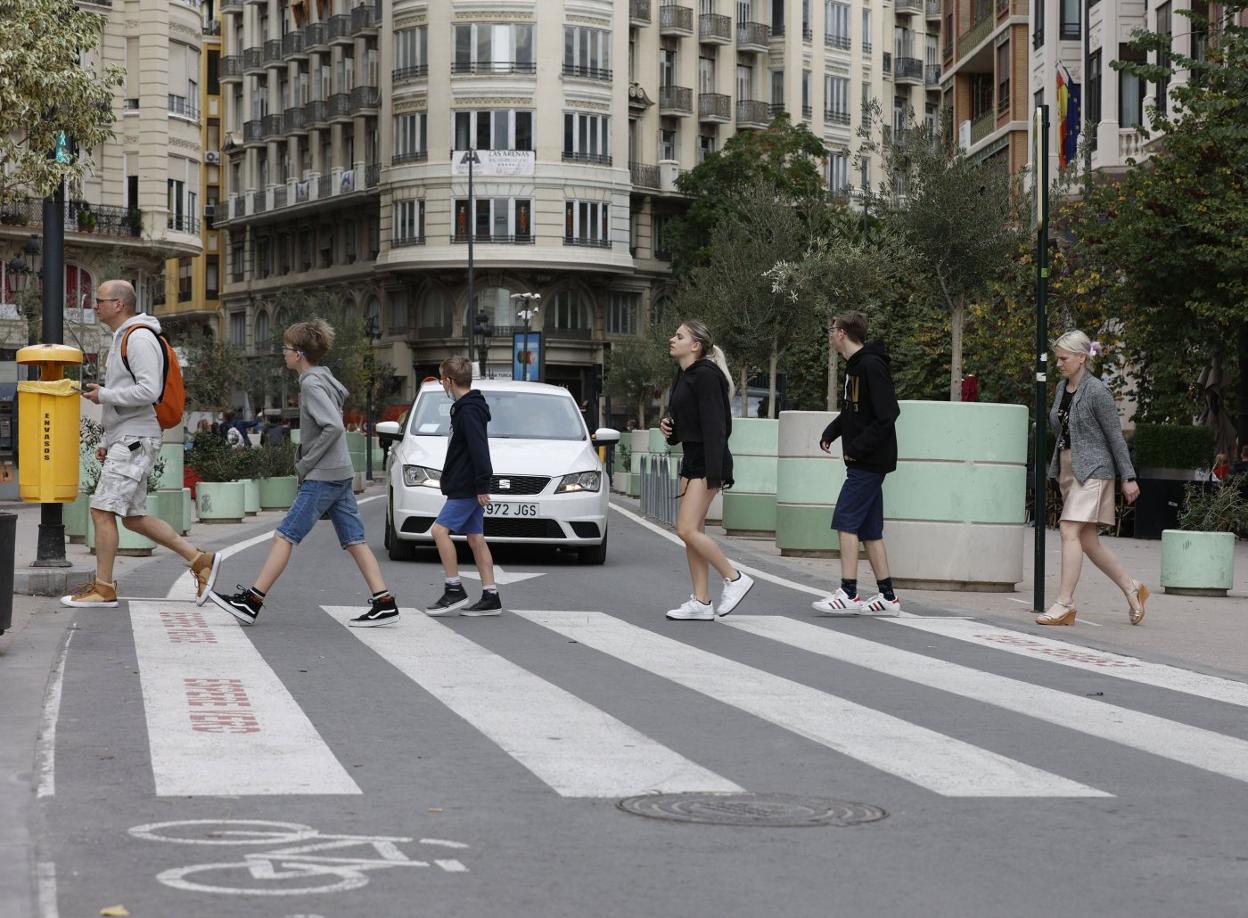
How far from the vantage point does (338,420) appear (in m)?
12.0

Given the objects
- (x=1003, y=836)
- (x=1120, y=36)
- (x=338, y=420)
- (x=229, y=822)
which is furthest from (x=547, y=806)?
(x=1120, y=36)

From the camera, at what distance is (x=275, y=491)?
101 ft

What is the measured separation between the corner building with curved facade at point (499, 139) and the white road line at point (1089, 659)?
188ft

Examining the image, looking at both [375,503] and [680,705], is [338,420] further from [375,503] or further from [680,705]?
[375,503]

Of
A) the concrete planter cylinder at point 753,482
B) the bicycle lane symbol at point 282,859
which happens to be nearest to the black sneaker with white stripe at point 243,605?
the bicycle lane symbol at point 282,859

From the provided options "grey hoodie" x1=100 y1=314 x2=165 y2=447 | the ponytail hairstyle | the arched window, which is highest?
the arched window

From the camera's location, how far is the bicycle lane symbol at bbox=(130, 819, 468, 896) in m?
5.28

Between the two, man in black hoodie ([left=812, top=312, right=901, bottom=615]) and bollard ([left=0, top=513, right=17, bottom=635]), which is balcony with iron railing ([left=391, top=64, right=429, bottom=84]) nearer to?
man in black hoodie ([left=812, top=312, right=901, bottom=615])

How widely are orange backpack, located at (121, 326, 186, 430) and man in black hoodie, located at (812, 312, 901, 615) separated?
13.2 ft

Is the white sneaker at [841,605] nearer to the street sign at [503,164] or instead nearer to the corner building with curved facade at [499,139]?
the corner building with curved facade at [499,139]

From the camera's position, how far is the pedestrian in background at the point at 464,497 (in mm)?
13000

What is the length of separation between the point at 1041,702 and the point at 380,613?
4.33 metres

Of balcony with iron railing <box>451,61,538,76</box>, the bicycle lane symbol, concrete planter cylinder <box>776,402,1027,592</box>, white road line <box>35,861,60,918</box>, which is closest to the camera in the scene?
white road line <box>35,861,60,918</box>

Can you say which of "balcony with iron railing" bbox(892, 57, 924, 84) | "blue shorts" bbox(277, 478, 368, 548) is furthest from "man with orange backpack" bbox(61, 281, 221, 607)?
"balcony with iron railing" bbox(892, 57, 924, 84)
